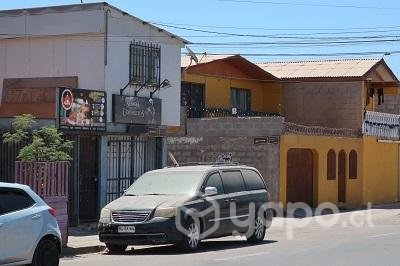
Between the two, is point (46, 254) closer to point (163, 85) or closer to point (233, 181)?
point (233, 181)

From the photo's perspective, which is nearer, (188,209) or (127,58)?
(188,209)

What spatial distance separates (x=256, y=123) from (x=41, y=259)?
51.5ft

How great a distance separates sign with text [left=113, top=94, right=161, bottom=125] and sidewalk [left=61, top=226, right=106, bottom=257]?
10.5ft

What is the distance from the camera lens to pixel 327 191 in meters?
29.6

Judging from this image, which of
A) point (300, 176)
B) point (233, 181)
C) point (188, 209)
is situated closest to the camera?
point (188, 209)

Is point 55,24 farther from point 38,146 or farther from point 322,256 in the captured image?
point 322,256

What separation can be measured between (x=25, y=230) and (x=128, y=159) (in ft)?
33.7

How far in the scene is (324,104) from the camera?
3381cm

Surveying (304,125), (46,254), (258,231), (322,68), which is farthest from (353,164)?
(46,254)

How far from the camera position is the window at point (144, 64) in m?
21.2

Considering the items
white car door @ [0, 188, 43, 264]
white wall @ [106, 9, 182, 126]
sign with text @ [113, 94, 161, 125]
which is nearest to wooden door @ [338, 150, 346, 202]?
white wall @ [106, 9, 182, 126]

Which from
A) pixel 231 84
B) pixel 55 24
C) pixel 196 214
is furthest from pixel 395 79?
pixel 196 214

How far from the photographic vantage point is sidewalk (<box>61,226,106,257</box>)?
50.8 feet

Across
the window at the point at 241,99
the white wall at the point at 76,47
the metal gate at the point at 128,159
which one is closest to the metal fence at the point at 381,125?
the window at the point at 241,99
